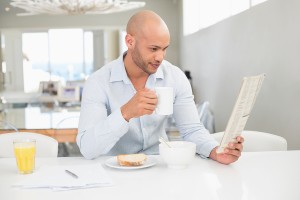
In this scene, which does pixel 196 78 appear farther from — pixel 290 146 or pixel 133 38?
pixel 133 38

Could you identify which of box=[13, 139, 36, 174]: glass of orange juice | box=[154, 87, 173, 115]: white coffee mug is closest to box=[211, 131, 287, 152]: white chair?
box=[154, 87, 173, 115]: white coffee mug

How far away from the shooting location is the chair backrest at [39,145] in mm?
1847

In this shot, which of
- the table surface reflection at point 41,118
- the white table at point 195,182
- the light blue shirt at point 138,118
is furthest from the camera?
the table surface reflection at point 41,118

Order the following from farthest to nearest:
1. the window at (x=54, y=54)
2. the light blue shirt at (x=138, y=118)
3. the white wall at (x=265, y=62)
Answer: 1. the window at (x=54, y=54)
2. the white wall at (x=265, y=62)
3. the light blue shirt at (x=138, y=118)

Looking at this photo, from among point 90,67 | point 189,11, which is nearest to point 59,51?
point 90,67

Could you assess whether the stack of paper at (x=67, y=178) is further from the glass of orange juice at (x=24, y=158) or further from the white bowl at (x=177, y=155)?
the white bowl at (x=177, y=155)

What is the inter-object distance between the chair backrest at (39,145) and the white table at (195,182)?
28cm

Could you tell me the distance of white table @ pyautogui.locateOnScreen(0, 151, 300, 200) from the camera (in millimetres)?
1132

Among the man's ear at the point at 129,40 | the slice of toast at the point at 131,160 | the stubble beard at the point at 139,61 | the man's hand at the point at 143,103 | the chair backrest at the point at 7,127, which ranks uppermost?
the man's ear at the point at 129,40

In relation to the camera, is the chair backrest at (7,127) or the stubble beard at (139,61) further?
the chair backrest at (7,127)

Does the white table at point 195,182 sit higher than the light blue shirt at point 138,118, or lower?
lower

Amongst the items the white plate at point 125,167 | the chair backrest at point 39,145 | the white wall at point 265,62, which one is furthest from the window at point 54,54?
the white plate at point 125,167

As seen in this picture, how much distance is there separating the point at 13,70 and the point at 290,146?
8112 mm

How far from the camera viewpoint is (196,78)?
6168 mm
